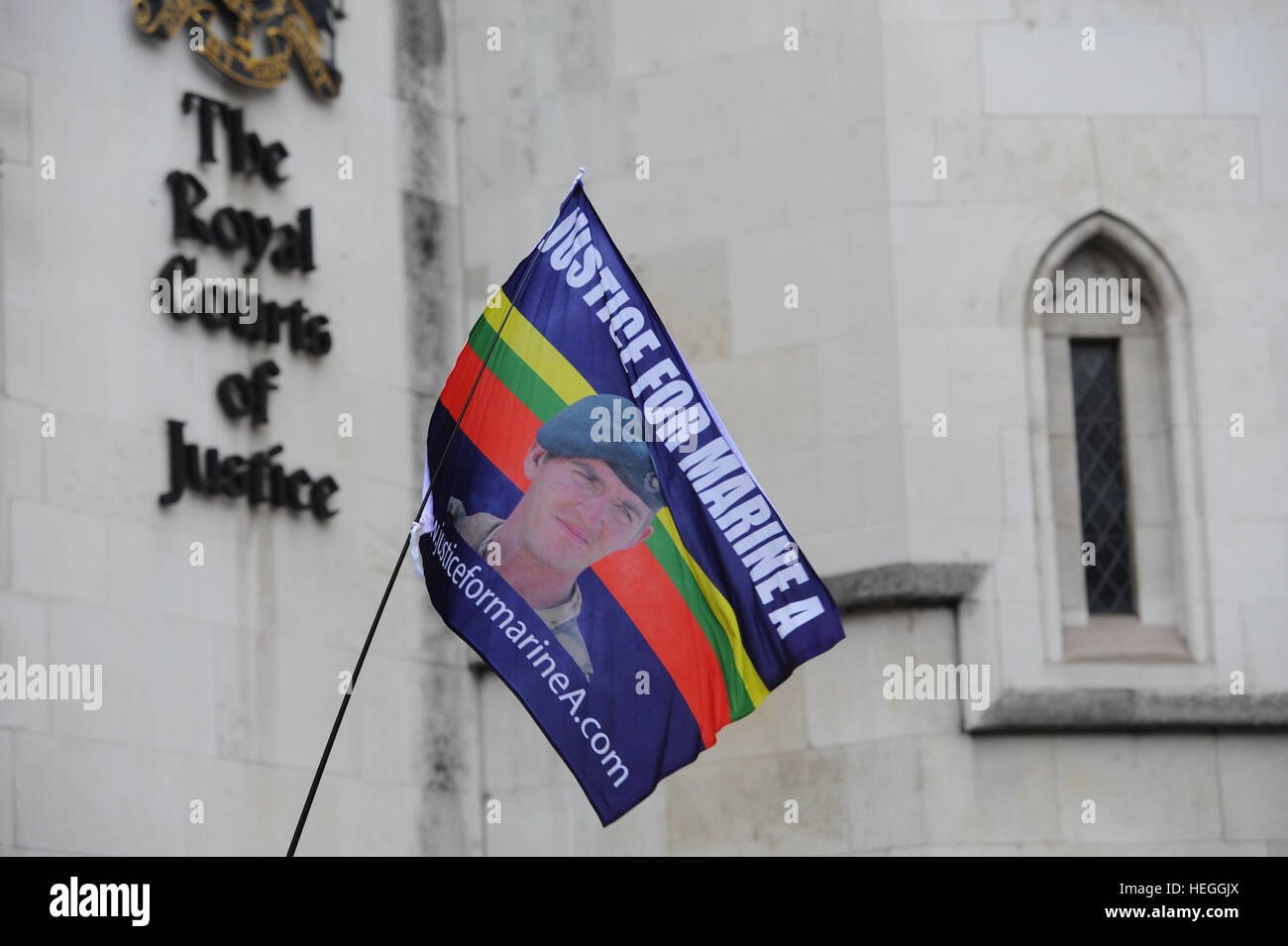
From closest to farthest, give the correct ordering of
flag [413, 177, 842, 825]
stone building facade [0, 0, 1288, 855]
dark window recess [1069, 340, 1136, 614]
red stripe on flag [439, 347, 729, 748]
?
flag [413, 177, 842, 825] < red stripe on flag [439, 347, 729, 748] < stone building facade [0, 0, 1288, 855] < dark window recess [1069, 340, 1136, 614]

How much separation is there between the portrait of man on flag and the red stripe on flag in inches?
3.0

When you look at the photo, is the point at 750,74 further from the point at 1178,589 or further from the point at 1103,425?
the point at 1178,589

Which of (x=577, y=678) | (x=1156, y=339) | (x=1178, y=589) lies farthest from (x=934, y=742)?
(x=577, y=678)

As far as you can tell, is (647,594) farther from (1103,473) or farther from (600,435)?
(1103,473)

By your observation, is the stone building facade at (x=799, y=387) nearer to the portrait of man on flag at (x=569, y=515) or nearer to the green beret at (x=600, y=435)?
the portrait of man on flag at (x=569, y=515)

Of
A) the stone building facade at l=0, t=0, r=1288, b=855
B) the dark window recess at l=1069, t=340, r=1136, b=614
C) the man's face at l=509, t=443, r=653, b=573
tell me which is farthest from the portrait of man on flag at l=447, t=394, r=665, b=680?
the dark window recess at l=1069, t=340, r=1136, b=614

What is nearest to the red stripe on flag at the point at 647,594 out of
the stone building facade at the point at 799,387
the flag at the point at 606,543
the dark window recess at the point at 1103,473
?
the flag at the point at 606,543

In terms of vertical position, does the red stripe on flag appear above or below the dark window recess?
below

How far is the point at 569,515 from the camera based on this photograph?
12211mm

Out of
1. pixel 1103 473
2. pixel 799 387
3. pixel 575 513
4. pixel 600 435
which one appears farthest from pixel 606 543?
pixel 1103 473

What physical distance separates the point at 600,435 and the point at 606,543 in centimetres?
52

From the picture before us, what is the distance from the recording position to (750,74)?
1725 centimetres

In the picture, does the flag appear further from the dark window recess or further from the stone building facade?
the dark window recess

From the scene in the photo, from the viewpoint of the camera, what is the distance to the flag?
12047 mm
